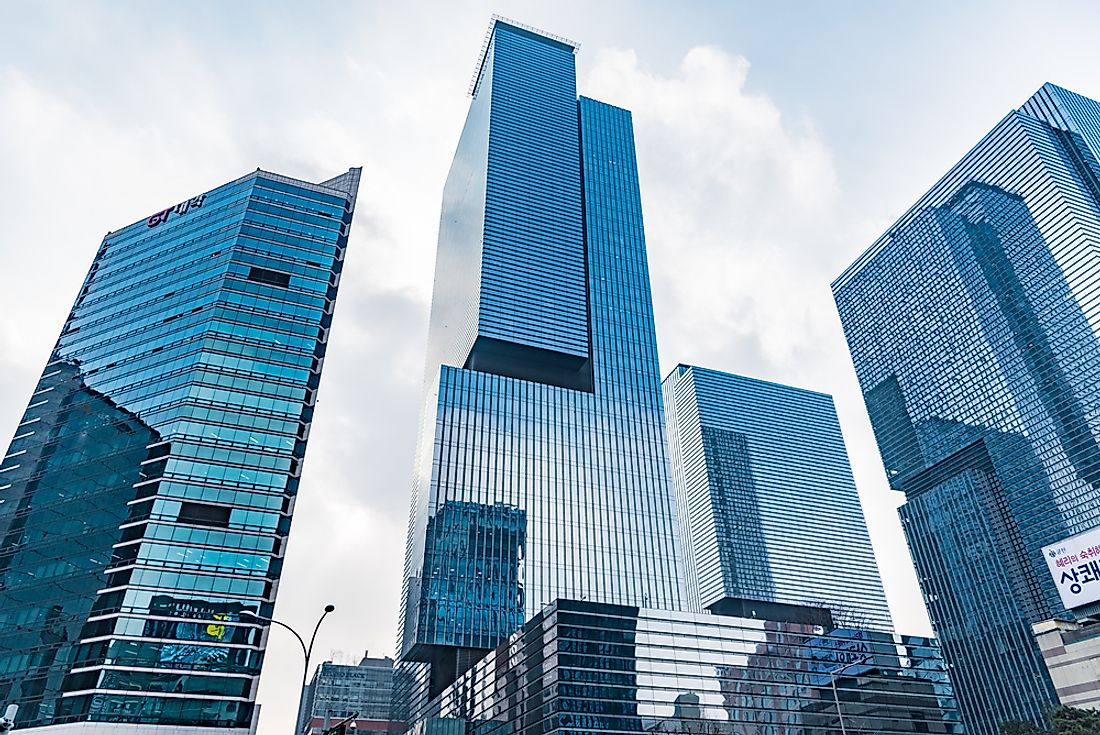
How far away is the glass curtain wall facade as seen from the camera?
346 feet

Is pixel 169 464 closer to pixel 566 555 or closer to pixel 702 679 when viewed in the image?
pixel 702 679

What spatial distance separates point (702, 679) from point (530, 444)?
66.6 m

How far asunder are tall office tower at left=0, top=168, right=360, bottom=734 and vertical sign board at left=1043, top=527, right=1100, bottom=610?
108m

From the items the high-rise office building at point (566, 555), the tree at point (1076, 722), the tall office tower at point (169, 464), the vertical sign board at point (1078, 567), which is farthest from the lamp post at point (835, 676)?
the tall office tower at point (169, 464)

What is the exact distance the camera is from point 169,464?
93.8m

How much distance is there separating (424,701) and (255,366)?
86.7 meters

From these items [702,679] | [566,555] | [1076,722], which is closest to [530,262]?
[566,555]

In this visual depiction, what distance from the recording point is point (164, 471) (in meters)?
93.4

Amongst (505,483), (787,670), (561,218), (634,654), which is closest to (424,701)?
(505,483)

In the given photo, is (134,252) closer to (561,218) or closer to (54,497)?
(54,497)

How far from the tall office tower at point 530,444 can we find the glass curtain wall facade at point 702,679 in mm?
22807

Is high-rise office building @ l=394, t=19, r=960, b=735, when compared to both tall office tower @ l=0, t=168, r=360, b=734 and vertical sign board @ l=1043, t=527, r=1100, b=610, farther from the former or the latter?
tall office tower @ l=0, t=168, r=360, b=734

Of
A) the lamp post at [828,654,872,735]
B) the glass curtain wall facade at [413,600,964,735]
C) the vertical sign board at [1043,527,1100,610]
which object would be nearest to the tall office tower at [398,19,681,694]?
the glass curtain wall facade at [413,600,964,735]

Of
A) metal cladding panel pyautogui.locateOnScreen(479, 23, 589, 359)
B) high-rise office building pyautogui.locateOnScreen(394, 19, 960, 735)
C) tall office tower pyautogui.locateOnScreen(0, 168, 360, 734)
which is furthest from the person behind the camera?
metal cladding panel pyautogui.locateOnScreen(479, 23, 589, 359)
